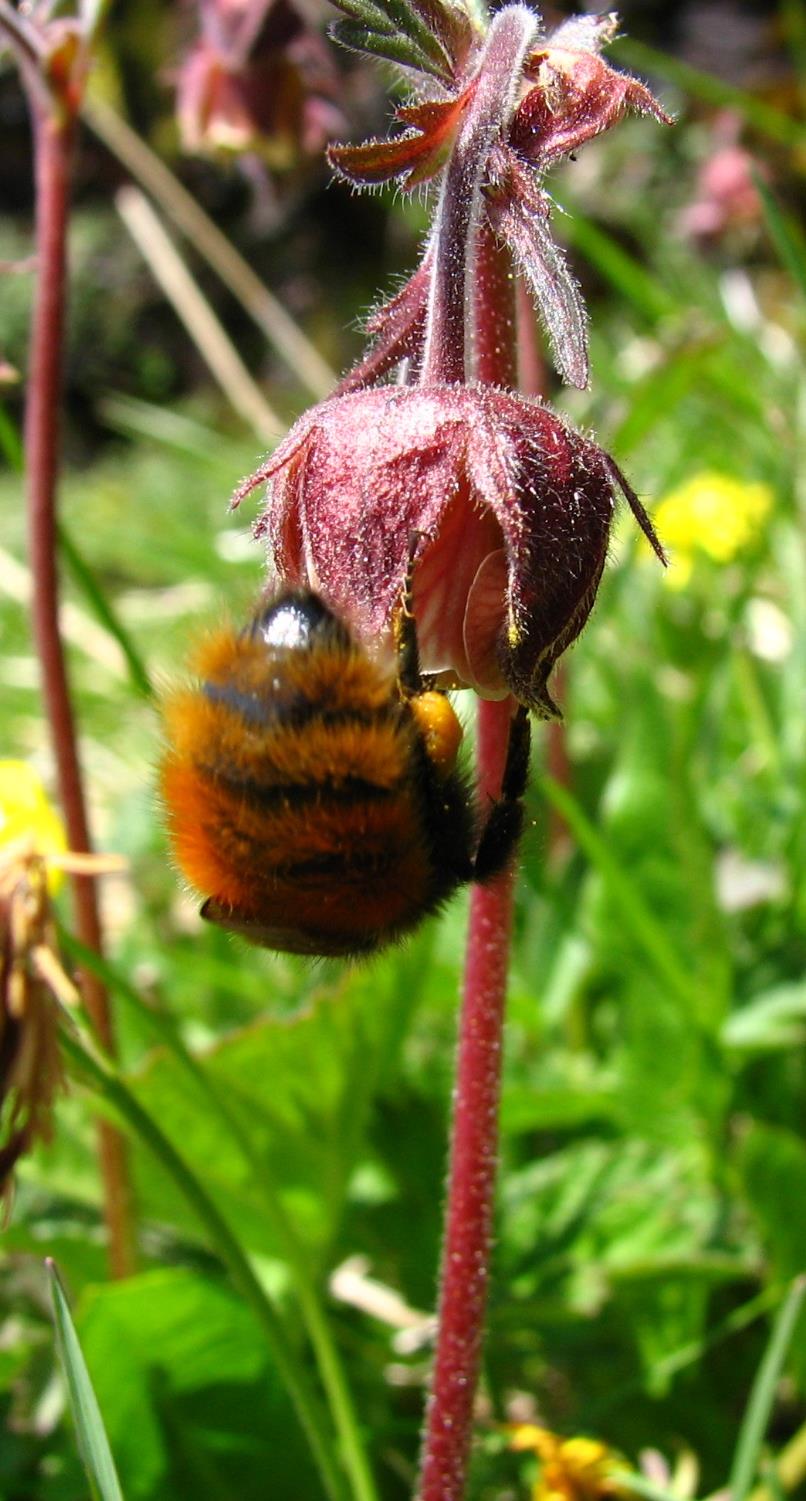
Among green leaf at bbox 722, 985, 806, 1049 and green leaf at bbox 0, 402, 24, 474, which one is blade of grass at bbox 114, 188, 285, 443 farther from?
green leaf at bbox 722, 985, 806, 1049

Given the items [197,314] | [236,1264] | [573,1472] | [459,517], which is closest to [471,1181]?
[236,1264]

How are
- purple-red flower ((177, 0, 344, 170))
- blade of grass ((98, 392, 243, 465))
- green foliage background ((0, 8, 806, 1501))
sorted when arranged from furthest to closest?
blade of grass ((98, 392, 243, 465)), purple-red flower ((177, 0, 344, 170)), green foliage background ((0, 8, 806, 1501))

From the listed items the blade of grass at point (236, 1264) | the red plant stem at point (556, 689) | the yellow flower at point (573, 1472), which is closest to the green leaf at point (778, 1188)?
the yellow flower at point (573, 1472)

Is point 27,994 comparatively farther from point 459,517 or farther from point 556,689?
point 556,689

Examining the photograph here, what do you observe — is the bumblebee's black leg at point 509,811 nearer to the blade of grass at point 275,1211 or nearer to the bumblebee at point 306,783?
the bumblebee at point 306,783

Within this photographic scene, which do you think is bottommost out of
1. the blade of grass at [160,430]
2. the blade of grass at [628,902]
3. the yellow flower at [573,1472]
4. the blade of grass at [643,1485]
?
the yellow flower at [573,1472]

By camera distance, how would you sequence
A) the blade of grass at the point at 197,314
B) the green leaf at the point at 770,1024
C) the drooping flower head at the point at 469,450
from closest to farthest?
the drooping flower head at the point at 469,450, the green leaf at the point at 770,1024, the blade of grass at the point at 197,314

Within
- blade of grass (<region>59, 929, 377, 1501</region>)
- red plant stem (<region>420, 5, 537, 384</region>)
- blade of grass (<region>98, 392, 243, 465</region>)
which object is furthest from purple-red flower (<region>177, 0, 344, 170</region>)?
blade of grass (<region>59, 929, 377, 1501</region>)
